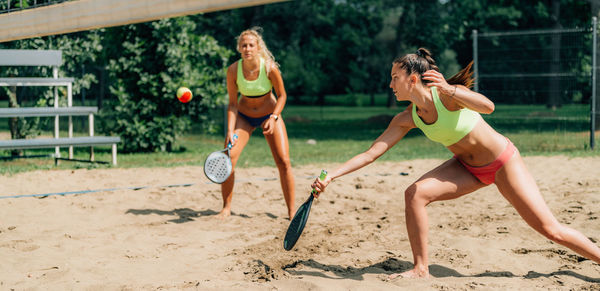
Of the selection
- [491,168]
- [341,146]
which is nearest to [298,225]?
[491,168]

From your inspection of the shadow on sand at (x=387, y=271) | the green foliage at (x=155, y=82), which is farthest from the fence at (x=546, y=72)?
the shadow on sand at (x=387, y=271)

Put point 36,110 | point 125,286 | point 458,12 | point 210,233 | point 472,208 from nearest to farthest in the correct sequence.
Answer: point 125,286, point 210,233, point 472,208, point 36,110, point 458,12

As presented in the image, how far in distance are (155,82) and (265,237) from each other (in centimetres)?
776

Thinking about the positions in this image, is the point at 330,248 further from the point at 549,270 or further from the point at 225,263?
the point at 549,270

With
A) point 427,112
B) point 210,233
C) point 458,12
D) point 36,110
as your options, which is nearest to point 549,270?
point 427,112

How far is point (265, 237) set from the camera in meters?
5.60

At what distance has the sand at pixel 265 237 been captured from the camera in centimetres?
416

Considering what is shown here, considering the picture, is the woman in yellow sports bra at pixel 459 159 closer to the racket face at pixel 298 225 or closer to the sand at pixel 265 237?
the racket face at pixel 298 225

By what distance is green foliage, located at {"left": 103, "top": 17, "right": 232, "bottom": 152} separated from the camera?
494 inches

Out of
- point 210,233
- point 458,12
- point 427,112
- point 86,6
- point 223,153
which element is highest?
point 458,12

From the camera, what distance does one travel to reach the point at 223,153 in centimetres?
610

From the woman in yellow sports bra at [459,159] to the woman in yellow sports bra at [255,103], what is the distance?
217cm

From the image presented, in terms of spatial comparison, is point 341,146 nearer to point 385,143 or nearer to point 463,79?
point 385,143

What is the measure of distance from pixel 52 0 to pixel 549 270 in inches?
212
